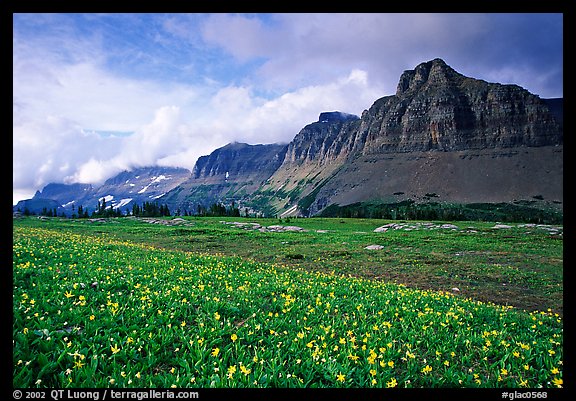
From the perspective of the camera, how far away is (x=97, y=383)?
395cm

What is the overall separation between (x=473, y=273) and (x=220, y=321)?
2021 centimetres

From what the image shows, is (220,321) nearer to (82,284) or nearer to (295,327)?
(295,327)

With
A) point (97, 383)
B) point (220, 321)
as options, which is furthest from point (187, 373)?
point (220, 321)

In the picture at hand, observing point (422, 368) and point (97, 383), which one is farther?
point (422, 368)

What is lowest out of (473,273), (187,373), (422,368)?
(473,273)
